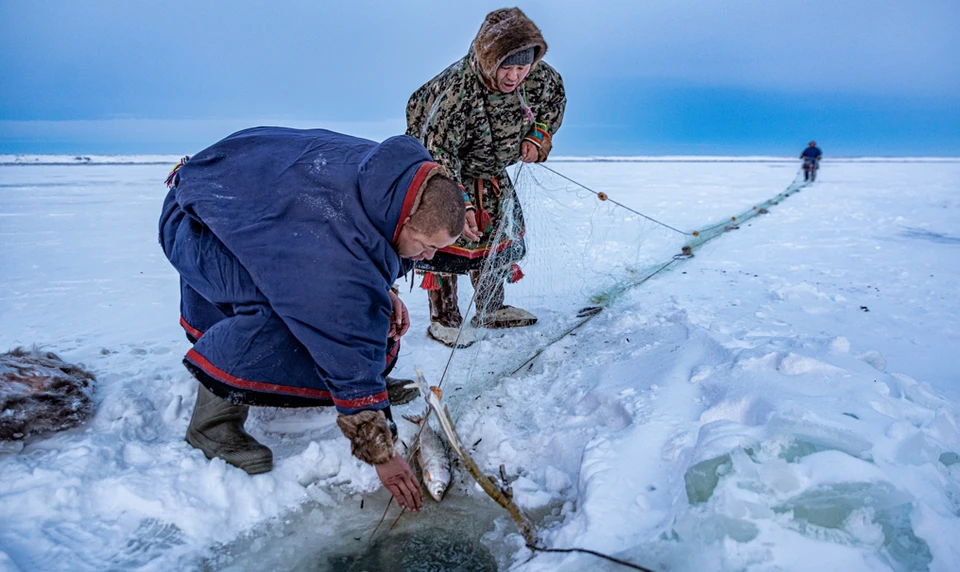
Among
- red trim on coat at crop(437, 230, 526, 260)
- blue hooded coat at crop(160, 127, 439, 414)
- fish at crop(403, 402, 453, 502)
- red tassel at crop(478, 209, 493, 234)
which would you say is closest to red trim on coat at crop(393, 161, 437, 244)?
blue hooded coat at crop(160, 127, 439, 414)

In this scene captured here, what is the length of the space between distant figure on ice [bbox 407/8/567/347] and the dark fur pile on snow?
1628 millimetres

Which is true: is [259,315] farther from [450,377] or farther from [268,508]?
[450,377]

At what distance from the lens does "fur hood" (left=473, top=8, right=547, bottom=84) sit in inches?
104

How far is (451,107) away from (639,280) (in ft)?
6.90

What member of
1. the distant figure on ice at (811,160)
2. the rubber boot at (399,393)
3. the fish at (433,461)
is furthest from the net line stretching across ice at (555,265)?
the distant figure on ice at (811,160)

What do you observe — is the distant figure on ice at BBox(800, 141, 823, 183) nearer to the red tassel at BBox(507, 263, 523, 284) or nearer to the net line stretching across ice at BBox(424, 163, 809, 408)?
the net line stretching across ice at BBox(424, 163, 809, 408)

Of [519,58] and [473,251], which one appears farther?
[473,251]

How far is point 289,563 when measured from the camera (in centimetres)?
169

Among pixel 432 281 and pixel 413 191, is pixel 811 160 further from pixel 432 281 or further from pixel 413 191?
pixel 413 191

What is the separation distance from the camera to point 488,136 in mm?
2996

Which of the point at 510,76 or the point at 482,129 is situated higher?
the point at 510,76

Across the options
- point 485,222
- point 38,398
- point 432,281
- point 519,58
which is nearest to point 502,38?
point 519,58

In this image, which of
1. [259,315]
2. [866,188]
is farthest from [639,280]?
[866,188]

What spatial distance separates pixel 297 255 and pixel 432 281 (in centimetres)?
170
